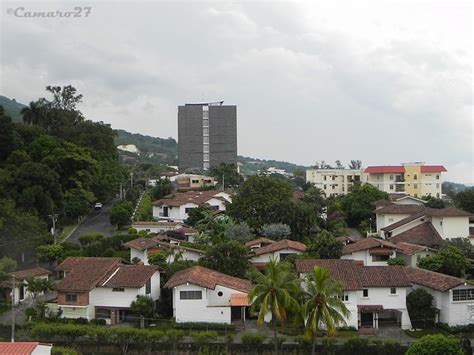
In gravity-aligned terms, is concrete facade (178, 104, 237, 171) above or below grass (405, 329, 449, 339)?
above

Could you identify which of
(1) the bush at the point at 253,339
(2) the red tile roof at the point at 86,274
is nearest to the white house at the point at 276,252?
(2) the red tile roof at the point at 86,274

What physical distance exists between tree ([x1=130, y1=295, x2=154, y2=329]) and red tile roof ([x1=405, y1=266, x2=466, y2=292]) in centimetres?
1496

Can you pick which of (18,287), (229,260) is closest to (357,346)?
(229,260)

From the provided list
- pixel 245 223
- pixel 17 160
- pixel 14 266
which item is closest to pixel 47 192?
pixel 17 160

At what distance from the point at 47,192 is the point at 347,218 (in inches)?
1231

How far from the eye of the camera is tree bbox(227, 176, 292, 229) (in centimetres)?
4928

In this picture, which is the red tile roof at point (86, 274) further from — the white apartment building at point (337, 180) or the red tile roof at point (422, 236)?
the white apartment building at point (337, 180)

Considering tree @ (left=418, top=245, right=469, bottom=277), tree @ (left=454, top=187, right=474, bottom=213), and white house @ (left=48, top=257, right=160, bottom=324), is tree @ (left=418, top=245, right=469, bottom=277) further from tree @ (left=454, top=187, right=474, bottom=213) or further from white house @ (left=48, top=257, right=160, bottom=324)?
tree @ (left=454, top=187, right=474, bottom=213)

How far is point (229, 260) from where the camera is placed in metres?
35.7

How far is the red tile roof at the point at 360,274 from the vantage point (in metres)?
30.9

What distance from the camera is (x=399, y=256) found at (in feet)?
135

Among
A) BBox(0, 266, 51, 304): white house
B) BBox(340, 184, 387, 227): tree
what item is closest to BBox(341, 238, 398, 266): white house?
BBox(340, 184, 387, 227): tree

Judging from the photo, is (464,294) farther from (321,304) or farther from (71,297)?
(71,297)

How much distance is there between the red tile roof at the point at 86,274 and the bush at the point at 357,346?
556 inches
